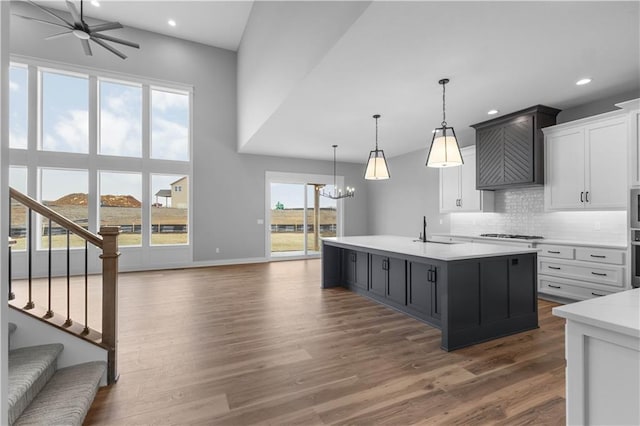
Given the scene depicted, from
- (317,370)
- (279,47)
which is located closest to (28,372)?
(317,370)

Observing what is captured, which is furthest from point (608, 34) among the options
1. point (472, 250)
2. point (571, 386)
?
point (571, 386)

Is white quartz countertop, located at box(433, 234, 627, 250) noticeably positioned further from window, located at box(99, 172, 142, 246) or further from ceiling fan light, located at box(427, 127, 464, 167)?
window, located at box(99, 172, 142, 246)

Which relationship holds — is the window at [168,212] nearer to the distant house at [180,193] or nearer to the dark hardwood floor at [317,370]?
the distant house at [180,193]

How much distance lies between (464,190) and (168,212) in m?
6.37

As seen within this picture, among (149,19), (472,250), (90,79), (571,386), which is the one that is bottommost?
(571,386)

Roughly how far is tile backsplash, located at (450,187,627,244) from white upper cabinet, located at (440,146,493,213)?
28 cm

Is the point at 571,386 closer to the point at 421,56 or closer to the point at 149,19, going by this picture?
the point at 421,56

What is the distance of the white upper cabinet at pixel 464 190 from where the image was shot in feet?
17.8

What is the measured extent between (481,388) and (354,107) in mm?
3643

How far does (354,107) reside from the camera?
439 centimetres

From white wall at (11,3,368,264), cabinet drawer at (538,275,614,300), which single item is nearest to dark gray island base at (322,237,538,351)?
cabinet drawer at (538,275,614,300)

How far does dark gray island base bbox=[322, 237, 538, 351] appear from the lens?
9.00ft

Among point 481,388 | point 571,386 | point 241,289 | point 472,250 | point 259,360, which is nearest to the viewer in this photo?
point 571,386

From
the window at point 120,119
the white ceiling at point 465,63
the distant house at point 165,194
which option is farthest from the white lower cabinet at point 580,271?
the window at point 120,119
